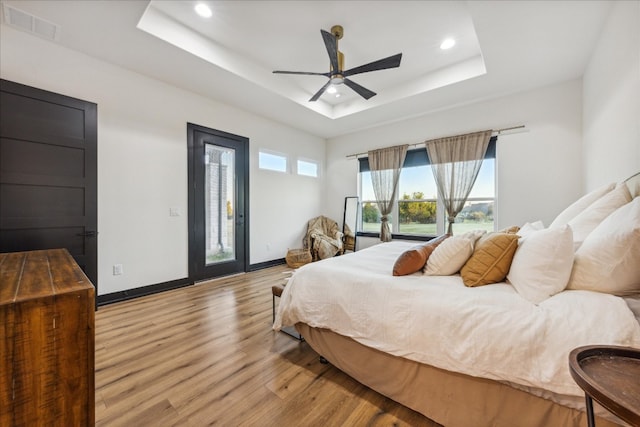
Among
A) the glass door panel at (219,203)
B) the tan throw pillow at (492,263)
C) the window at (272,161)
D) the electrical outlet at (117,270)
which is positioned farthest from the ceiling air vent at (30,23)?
the tan throw pillow at (492,263)

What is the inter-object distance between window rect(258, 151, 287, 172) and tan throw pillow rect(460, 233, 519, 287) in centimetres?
387

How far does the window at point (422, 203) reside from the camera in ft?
12.9

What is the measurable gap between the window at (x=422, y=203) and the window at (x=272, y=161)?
1.66m

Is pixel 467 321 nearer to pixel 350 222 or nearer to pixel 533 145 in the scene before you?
pixel 533 145

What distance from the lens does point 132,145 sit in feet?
10.2

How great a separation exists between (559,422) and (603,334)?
16.3 inches

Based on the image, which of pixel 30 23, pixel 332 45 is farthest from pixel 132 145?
pixel 332 45

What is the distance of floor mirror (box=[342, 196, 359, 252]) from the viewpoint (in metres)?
5.33

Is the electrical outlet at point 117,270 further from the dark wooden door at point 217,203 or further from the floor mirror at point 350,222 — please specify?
the floor mirror at point 350,222

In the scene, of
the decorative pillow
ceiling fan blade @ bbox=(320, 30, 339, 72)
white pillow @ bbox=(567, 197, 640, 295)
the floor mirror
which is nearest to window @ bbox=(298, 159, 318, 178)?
the floor mirror

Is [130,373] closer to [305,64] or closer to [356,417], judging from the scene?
[356,417]

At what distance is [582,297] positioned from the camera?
1128 mm

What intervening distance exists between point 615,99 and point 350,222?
3.96 meters

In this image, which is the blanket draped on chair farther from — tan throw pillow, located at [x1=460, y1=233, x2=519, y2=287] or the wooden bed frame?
tan throw pillow, located at [x1=460, y1=233, x2=519, y2=287]
